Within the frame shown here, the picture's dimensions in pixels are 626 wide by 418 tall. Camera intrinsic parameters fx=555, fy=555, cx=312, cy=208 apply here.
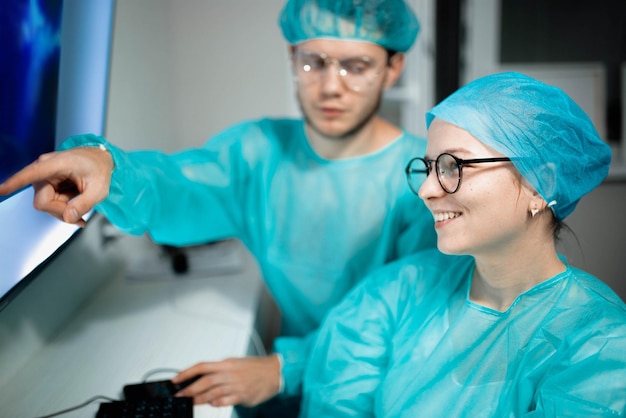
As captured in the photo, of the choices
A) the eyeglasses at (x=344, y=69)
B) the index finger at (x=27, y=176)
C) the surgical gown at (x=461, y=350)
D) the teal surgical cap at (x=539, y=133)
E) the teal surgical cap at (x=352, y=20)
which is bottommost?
the surgical gown at (x=461, y=350)

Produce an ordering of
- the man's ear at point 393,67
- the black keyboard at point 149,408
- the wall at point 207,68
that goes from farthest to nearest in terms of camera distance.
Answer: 1. the wall at point 207,68
2. the man's ear at point 393,67
3. the black keyboard at point 149,408

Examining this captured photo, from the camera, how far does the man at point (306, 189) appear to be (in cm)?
127

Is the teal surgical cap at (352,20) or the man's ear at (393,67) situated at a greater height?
the teal surgical cap at (352,20)

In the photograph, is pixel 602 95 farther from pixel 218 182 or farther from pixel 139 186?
pixel 139 186

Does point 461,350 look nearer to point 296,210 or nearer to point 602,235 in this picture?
point 602,235

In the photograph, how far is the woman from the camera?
0.85 metres

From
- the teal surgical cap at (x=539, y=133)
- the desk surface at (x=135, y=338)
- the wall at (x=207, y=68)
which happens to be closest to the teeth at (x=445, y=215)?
the teal surgical cap at (x=539, y=133)

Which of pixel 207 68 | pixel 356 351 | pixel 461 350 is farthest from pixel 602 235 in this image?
pixel 207 68

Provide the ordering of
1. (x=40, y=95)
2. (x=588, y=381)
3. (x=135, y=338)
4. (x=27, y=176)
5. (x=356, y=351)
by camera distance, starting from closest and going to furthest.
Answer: (x=588, y=381) → (x=27, y=176) → (x=40, y=95) → (x=356, y=351) → (x=135, y=338)

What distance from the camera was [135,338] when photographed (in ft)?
4.63

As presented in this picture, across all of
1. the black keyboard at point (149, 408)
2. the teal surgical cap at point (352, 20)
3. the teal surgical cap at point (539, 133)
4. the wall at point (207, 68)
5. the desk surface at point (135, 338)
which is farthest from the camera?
the wall at point (207, 68)

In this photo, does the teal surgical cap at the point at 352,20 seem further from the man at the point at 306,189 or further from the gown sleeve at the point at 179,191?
the gown sleeve at the point at 179,191

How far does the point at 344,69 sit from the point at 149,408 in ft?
2.81

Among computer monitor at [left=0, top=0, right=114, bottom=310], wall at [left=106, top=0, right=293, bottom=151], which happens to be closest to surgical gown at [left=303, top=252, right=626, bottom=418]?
computer monitor at [left=0, top=0, right=114, bottom=310]
